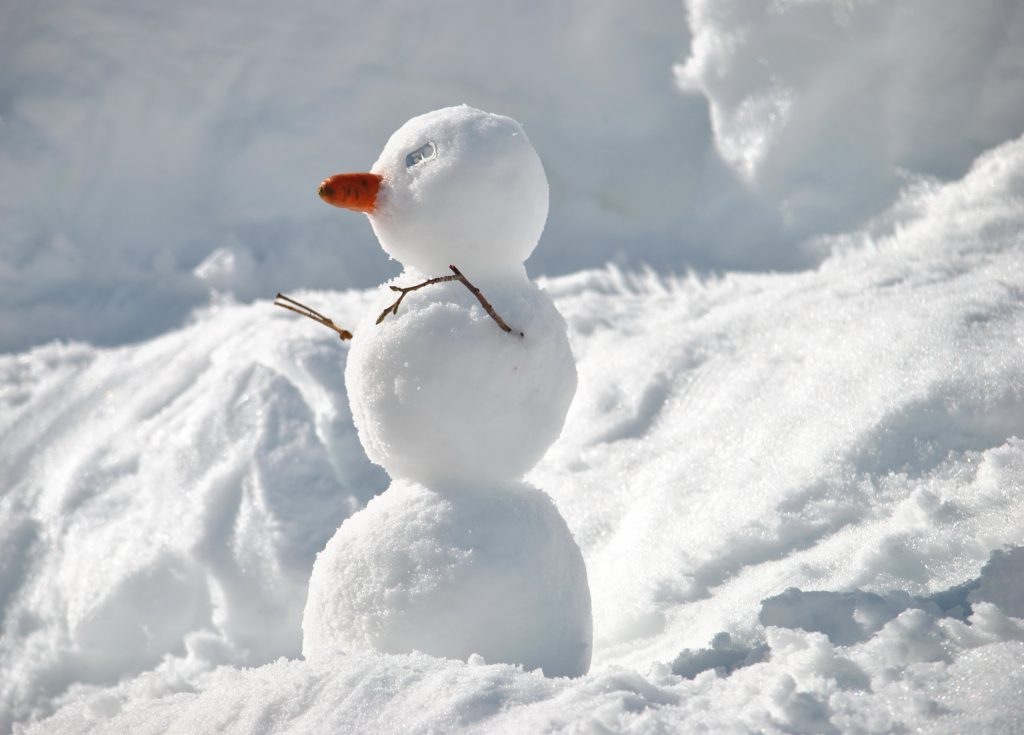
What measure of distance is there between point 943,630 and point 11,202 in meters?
2.56

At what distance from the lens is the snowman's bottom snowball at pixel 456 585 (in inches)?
43.7

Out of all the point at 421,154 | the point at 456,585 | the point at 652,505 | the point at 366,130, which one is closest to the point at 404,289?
the point at 421,154

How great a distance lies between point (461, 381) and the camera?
1135mm

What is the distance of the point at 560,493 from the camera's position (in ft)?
5.83

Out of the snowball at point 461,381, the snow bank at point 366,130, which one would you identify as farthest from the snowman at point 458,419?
the snow bank at point 366,130

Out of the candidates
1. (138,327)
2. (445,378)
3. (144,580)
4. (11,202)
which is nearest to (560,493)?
(445,378)

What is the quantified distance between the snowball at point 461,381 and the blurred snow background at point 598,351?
0.91ft

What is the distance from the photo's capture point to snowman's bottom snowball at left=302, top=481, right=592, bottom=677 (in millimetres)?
1109

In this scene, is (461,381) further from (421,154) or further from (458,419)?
(421,154)

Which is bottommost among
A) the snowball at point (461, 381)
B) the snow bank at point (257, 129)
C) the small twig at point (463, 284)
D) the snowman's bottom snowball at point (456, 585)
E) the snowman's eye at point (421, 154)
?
the snowman's bottom snowball at point (456, 585)

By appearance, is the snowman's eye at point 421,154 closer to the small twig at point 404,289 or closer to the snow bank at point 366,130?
the small twig at point 404,289

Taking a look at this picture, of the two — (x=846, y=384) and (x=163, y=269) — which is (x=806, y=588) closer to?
(x=846, y=384)

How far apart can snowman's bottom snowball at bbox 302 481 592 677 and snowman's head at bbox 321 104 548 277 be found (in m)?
0.31

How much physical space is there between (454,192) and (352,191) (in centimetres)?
13
